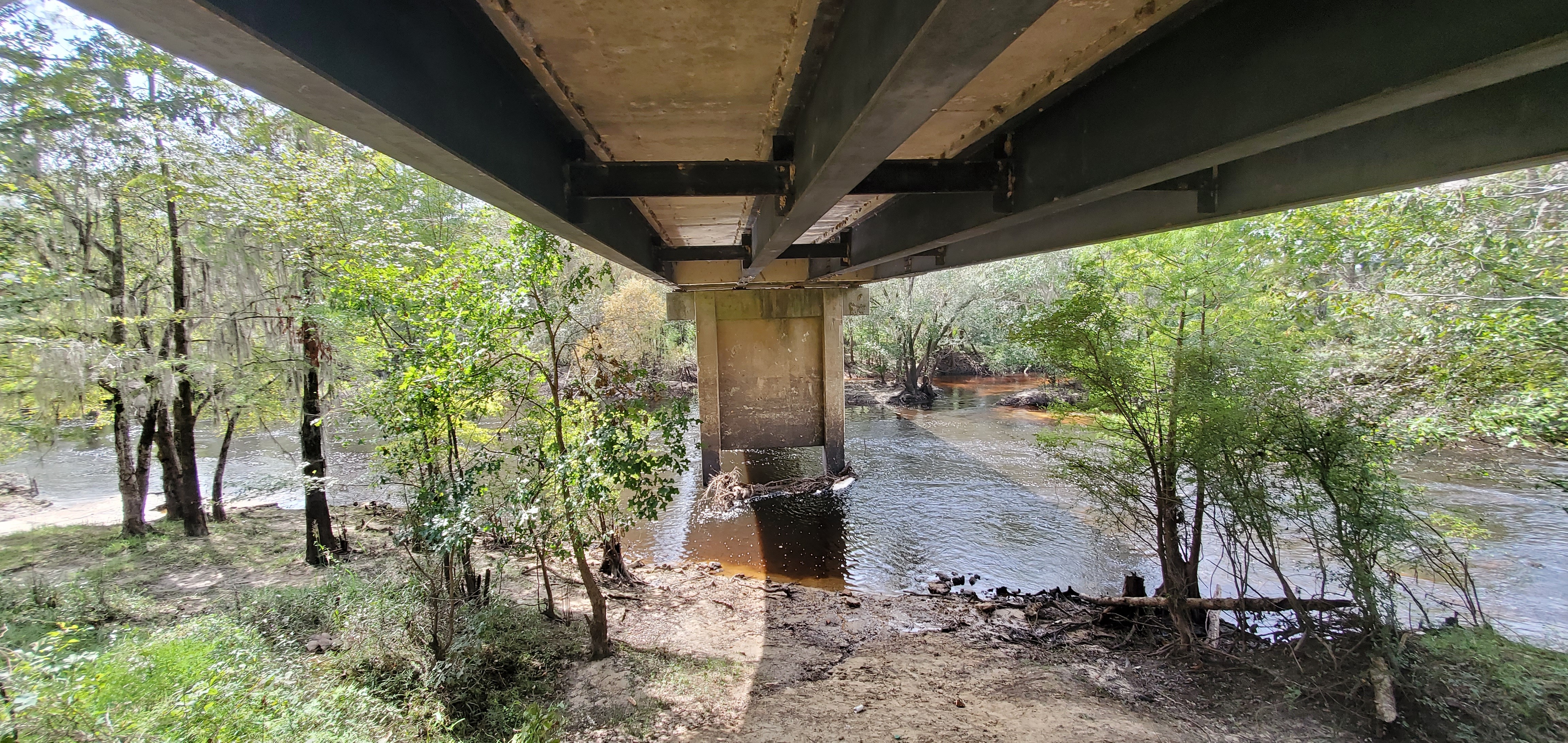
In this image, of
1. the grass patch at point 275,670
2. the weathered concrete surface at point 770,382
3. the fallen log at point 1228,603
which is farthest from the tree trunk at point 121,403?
the fallen log at point 1228,603

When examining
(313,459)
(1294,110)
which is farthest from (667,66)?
(313,459)

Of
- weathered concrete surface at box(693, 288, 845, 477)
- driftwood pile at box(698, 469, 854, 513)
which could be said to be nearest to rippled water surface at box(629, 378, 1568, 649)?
driftwood pile at box(698, 469, 854, 513)

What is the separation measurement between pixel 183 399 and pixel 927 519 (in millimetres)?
12734

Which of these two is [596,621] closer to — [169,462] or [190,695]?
[190,695]

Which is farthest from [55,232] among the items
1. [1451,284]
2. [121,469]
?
[1451,284]

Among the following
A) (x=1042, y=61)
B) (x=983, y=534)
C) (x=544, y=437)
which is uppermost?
(x=1042, y=61)

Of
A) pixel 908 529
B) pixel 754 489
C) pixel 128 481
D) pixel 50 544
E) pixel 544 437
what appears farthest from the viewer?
pixel 754 489

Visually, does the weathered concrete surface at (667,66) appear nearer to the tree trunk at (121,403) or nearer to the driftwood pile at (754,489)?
the tree trunk at (121,403)

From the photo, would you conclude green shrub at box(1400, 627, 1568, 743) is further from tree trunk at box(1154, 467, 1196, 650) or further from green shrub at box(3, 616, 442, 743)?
green shrub at box(3, 616, 442, 743)

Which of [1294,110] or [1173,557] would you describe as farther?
[1173,557]

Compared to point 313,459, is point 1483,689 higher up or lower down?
lower down

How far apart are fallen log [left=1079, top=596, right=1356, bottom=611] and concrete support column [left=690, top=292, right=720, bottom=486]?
9256 millimetres

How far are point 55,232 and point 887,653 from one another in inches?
428

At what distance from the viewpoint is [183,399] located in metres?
9.00
